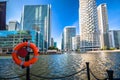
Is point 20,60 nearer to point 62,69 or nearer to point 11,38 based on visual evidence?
point 62,69

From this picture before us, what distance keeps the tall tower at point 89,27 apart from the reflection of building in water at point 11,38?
271ft

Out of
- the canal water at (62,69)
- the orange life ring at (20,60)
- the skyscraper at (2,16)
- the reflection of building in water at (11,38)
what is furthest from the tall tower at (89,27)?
the orange life ring at (20,60)

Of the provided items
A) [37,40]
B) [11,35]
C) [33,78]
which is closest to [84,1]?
[37,40]

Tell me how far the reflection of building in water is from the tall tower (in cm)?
8248

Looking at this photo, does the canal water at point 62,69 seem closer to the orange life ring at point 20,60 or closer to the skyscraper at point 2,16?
the orange life ring at point 20,60

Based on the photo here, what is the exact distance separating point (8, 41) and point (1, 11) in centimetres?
4916

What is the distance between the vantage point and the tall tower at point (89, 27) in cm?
18691

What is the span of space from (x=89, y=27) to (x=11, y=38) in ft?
334

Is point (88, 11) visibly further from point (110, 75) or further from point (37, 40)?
point (110, 75)

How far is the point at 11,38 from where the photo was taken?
122500 millimetres

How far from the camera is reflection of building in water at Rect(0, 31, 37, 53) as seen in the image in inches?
4781

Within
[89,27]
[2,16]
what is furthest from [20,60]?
[89,27]

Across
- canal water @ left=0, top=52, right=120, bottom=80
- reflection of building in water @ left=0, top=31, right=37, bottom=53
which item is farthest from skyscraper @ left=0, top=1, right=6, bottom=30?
canal water @ left=0, top=52, right=120, bottom=80

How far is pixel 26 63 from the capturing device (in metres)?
7.87
